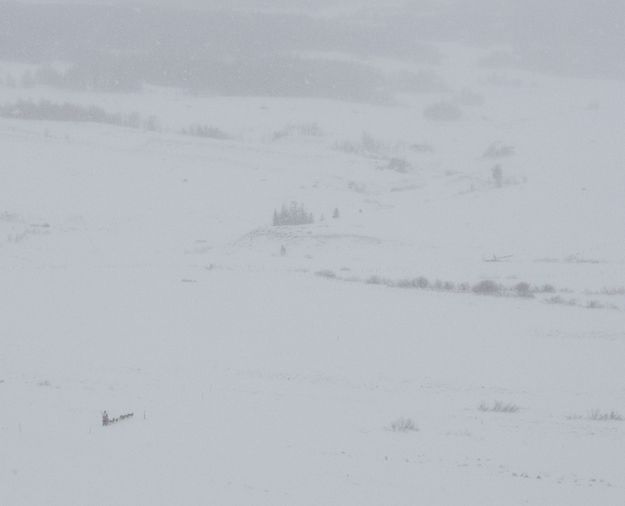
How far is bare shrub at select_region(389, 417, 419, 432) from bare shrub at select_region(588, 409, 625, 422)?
2.95 metres

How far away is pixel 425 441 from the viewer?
10.8 metres

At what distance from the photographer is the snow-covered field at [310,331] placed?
9.70m

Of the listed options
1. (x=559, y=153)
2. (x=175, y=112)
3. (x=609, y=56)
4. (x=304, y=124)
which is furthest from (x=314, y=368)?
(x=609, y=56)

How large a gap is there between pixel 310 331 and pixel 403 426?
227 inches

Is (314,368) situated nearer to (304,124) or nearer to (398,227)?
(398,227)

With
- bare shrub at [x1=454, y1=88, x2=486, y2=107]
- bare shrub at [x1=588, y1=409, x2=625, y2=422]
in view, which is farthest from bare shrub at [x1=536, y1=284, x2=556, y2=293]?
bare shrub at [x1=454, y1=88, x2=486, y2=107]

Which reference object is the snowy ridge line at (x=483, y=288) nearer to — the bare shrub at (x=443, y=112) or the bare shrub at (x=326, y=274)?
the bare shrub at (x=326, y=274)

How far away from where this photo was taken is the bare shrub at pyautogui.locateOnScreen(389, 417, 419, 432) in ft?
36.7

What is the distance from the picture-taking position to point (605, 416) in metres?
11.8

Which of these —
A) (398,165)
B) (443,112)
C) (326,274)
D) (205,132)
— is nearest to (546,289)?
(326,274)

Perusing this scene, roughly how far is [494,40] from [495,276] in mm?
69220

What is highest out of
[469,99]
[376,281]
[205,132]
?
Result: [469,99]

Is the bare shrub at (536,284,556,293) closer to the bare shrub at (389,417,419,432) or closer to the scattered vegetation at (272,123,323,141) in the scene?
the bare shrub at (389,417,419,432)

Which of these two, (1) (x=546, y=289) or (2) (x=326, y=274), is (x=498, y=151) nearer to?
(1) (x=546, y=289)
